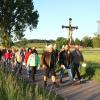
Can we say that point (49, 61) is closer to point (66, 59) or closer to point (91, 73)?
point (66, 59)

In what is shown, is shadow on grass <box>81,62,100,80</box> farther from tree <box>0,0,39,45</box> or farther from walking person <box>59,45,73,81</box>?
tree <box>0,0,39,45</box>

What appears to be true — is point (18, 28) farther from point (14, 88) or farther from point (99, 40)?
point (99, 40)

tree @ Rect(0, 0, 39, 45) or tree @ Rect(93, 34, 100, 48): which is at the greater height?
tree @ Rect(0, 0, 39, 45)

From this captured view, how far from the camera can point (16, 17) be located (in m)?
76.7

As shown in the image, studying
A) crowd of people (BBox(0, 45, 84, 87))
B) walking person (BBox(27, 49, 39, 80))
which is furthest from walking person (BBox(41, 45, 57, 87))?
walking person (BBox(27, 49, 39, 80))

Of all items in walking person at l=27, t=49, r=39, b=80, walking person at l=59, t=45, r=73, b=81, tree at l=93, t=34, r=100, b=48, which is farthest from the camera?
tree at l=93, t=34, r=100, b=48

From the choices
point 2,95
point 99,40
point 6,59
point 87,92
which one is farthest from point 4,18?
point 99,40

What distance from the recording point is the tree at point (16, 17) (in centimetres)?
7350

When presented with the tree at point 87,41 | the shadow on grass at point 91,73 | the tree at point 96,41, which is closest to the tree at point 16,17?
the shadow on grass at point 91,73

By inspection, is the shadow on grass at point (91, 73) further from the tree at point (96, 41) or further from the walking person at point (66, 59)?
the tree at point (96, 41)

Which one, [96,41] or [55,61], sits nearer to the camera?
[55,61]

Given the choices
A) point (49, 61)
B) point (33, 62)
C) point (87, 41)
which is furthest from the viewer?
point (87, 41)

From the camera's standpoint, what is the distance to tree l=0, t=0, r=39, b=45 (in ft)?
241

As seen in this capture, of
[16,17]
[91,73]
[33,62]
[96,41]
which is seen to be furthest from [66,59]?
[96,41]
